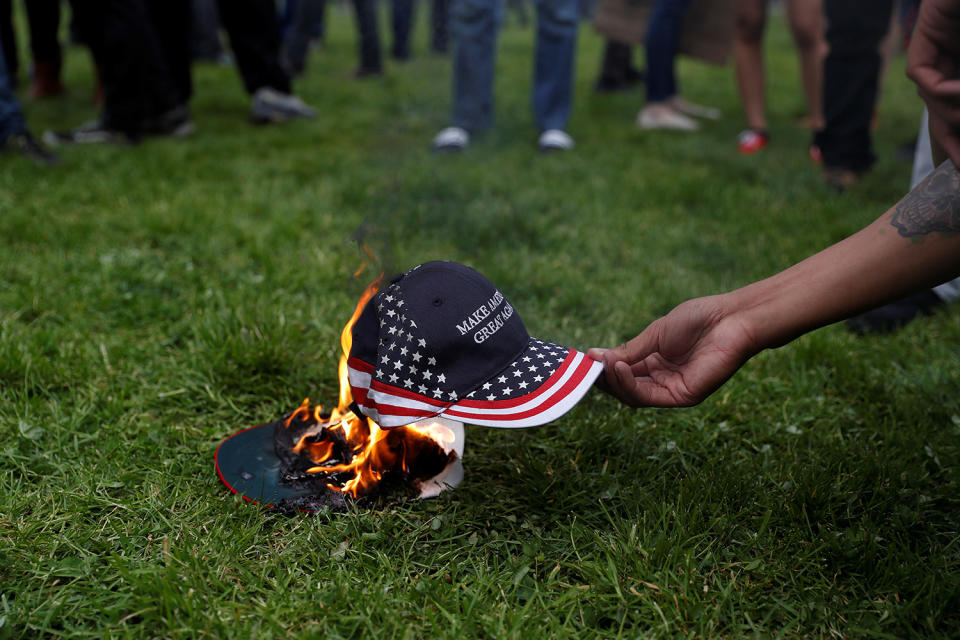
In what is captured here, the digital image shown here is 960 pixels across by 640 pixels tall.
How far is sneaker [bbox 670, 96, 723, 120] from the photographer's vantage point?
263 inches

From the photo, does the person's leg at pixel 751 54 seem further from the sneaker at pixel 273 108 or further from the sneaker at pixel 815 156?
the sneaker at pixel 273 108

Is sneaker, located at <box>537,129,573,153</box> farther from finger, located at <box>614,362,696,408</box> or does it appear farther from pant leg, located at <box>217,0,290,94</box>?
finger, located at <box>614,362,696,408</box>

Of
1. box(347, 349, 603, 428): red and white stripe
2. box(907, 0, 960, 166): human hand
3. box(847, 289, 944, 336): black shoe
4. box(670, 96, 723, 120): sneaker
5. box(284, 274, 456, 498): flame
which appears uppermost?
box(907, 0, 960, 166): human hand

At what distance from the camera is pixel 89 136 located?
488cm

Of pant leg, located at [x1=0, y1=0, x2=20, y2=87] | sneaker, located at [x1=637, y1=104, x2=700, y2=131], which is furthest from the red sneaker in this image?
pant leg, located at [x1=0, y1=0, x2=20, y2=87]

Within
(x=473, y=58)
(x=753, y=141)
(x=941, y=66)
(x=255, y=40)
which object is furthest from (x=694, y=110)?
(x=941, y=66)

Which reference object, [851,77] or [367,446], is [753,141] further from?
[367,446]

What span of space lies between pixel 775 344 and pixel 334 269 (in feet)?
6.43

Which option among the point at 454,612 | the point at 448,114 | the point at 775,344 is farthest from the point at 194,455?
the point at 448,114

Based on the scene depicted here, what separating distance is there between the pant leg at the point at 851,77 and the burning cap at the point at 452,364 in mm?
3443

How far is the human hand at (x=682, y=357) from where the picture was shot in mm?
1555

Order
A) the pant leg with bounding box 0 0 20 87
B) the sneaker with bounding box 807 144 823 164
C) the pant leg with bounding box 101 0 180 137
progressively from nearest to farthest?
the pant leg with bounding box 101 0 180 137
the sneaker with bounding box 807 144 823 164
the pant leg with bounding box 0 0 20 87

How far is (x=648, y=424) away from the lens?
212 cm

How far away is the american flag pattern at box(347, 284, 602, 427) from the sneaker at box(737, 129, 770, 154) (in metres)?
4.32
